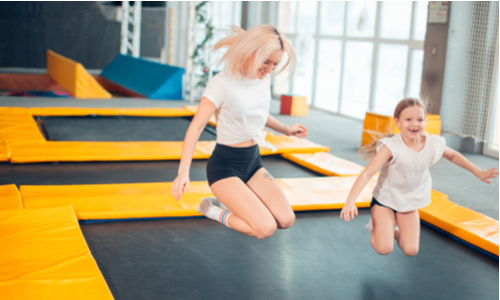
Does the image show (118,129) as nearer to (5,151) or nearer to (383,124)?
(5,151)

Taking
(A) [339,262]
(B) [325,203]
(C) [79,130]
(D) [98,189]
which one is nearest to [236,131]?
(A) [339,262]

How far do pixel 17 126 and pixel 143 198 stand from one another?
2.85 meters

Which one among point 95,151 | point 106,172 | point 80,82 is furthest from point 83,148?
point 80,82

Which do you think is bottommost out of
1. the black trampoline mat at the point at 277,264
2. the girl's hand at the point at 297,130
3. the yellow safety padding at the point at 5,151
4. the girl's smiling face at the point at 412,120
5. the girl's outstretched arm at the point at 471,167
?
the black trampoline mat at the point at 277,264

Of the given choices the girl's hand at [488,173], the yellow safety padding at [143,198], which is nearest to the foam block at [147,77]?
the yellow safety padding at [143,198]

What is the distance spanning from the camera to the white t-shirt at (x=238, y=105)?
91.0 inches

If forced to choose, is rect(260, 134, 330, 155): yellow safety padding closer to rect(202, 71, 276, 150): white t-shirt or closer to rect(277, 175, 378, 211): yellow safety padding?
rect(277, 175, 378, 211): yellow safety padding

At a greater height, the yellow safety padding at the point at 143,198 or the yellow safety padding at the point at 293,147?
the yellow safety padding at the point at 293,147

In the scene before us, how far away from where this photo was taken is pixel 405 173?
93.6 inches

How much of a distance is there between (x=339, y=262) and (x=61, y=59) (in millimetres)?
8694

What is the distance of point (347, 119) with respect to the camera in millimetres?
8219

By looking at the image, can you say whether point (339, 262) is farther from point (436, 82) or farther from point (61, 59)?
point (61, 59)

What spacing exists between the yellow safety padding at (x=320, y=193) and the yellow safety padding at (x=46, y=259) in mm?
1511

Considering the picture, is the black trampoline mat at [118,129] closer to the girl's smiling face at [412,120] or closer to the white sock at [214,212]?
the white sock at [214,212]
